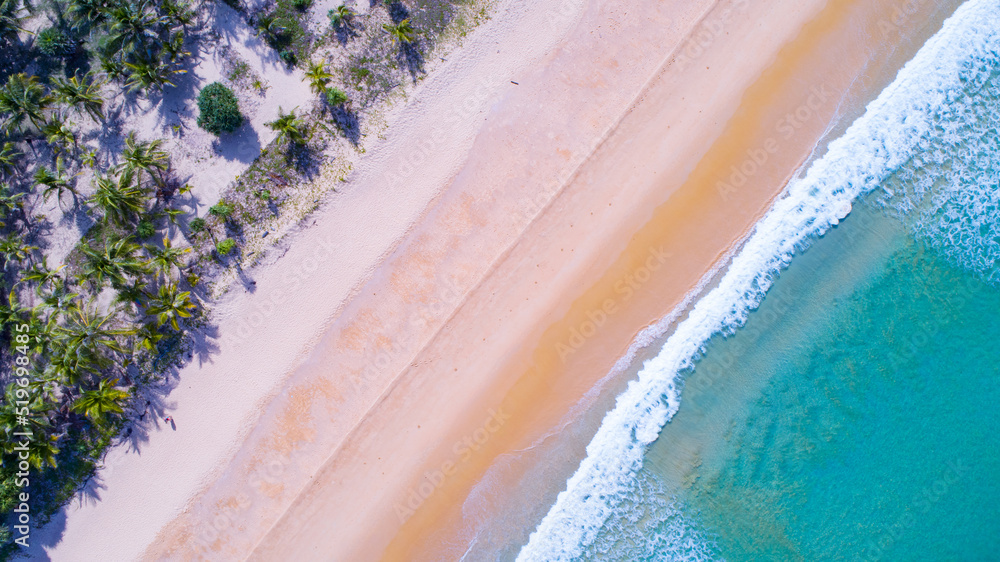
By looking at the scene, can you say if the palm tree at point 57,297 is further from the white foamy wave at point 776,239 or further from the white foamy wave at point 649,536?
the white foamy wave at point 649,536

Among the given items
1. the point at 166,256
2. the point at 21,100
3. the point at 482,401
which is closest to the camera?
the point at 21,100

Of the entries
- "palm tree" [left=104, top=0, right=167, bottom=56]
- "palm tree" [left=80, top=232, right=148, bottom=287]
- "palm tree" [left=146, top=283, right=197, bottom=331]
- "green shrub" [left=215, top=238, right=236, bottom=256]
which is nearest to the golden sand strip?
"palm tree" [left=146, top=283, right=197, bottom=331]

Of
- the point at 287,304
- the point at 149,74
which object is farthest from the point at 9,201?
the point at 287,304

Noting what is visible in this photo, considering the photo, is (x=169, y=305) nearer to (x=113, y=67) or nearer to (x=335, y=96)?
(x=113, y=67)

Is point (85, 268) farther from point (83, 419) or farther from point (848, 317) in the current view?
point (848, 317)

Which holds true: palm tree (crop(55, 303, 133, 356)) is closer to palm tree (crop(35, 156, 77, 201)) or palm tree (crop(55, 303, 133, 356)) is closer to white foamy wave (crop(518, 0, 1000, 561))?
palm tree (crop(35, 156, 77, 201))

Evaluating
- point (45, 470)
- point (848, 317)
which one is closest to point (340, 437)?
point (45, 470)
